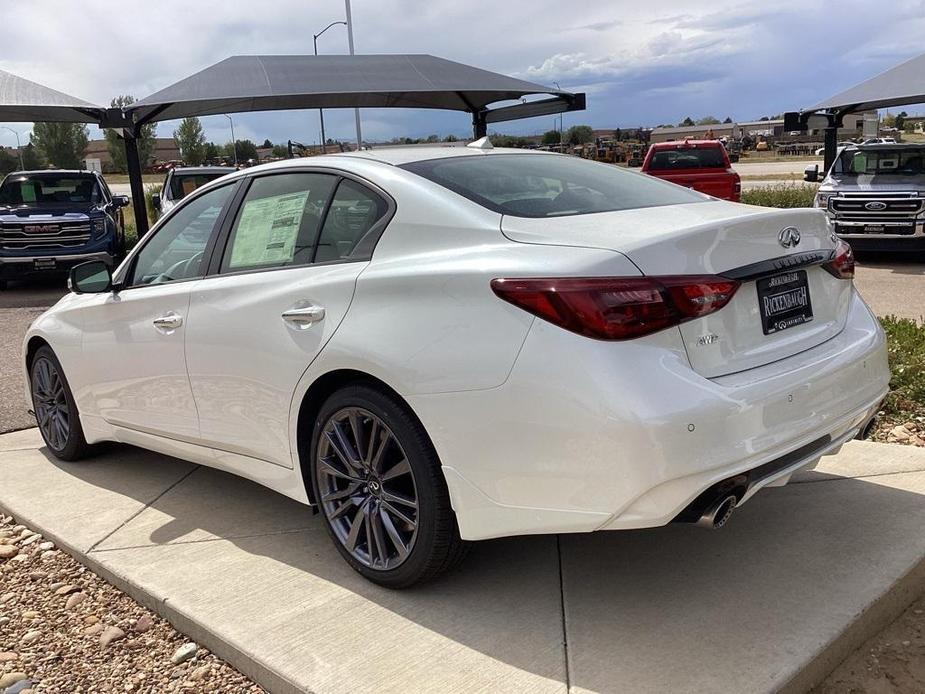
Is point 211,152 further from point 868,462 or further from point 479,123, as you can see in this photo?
point 868,462

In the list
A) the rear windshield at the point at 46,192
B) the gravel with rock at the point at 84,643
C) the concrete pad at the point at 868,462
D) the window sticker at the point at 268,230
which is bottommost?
the gravel with rock at the point at 84,643

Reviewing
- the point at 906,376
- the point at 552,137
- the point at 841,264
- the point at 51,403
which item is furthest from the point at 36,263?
the point at 552,137

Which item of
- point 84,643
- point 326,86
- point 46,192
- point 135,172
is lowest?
point 84,643

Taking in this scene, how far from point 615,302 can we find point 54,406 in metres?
3.79

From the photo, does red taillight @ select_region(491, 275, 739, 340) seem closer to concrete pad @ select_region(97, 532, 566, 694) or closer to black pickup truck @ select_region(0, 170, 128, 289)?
concrete pad @ select_region(97, 532, 566, 694)

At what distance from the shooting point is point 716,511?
2629 millimetres

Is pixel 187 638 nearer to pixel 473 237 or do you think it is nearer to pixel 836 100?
pixel 473 237

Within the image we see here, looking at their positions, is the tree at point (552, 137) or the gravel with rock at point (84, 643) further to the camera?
the tree at point (552, 137)

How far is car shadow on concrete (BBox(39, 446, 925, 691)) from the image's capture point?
2.66 meters

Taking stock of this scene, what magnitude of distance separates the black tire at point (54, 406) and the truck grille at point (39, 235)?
9394mm

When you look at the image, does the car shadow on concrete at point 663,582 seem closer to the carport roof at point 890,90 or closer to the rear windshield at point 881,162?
the rear windshield at point 881,162

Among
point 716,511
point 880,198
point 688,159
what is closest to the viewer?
point 716,511

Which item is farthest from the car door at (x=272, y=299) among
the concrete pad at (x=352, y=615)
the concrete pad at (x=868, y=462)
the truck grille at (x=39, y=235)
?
the truck grille at (x=39, y=235)

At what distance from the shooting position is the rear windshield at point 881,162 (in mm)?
13320
